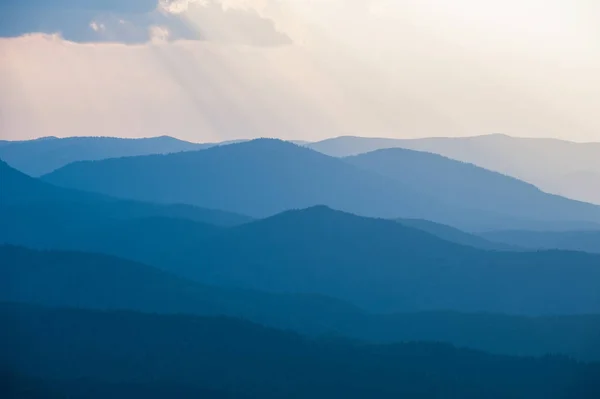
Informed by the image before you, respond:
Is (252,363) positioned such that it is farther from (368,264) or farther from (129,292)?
(368,264)

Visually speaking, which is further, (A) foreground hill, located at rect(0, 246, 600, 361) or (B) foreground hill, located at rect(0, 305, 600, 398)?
(A) foreground hill, located at rect(0, 246, 600, 361)

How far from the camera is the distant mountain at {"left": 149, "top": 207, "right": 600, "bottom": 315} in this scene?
162000mm

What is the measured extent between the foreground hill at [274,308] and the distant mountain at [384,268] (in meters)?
11.0

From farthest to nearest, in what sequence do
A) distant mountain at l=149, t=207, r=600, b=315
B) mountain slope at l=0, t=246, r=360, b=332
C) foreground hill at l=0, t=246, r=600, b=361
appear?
distant mountain at l=149, t=207, r=600, b=315 → mountain slope at l=0, t=246, r=360, b=332 → foreground hill at l=0, t=246, r=600, b=361

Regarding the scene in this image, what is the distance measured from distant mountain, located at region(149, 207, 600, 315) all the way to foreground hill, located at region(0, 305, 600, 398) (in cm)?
4016

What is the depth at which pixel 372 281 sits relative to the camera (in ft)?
567

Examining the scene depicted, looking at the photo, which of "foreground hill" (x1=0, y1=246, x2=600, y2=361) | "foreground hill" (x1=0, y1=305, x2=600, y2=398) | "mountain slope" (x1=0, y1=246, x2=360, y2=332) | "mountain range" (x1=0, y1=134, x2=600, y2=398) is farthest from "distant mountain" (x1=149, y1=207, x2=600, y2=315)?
"foreground hill" (x1=0, y1=305, x2=600, y2=398)

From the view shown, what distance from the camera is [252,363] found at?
109 metres

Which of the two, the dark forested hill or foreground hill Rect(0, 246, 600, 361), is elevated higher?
the dark forested hill

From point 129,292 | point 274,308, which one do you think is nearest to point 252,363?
point 274,308

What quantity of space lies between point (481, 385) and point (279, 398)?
85.9 feet

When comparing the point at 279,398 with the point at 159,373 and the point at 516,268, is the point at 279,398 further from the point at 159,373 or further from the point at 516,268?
the point at 516,268

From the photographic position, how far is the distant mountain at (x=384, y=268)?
162000 millimetres

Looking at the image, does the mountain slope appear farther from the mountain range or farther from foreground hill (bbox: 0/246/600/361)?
the mountain range
